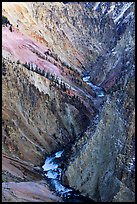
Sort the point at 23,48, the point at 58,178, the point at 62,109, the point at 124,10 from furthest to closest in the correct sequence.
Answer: the point at 124,10, the point at 23,48, the point at 62,109, the point at 58,178

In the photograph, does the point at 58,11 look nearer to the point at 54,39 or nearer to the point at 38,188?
the point at 54,39

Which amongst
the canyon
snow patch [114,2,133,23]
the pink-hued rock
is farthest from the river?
snow patch [114,2,133,23]

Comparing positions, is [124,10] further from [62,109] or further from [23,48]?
[62,109]

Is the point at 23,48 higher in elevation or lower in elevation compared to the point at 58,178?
higher

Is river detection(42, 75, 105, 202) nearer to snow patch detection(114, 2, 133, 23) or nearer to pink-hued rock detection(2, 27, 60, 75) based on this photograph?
pink-hued rock detection(2, 27, 60, 75)

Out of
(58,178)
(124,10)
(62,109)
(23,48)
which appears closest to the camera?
(58,178)

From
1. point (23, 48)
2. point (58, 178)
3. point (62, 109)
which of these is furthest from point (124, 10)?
point (58, 178)

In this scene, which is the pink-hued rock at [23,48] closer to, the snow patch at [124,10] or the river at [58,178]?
the river at [58,178]

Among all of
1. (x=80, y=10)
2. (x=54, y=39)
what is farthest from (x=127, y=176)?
(x=80, y=10)

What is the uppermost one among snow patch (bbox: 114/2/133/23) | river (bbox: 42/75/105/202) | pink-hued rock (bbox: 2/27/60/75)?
snow patch (bbox: 114/2/133/23)
